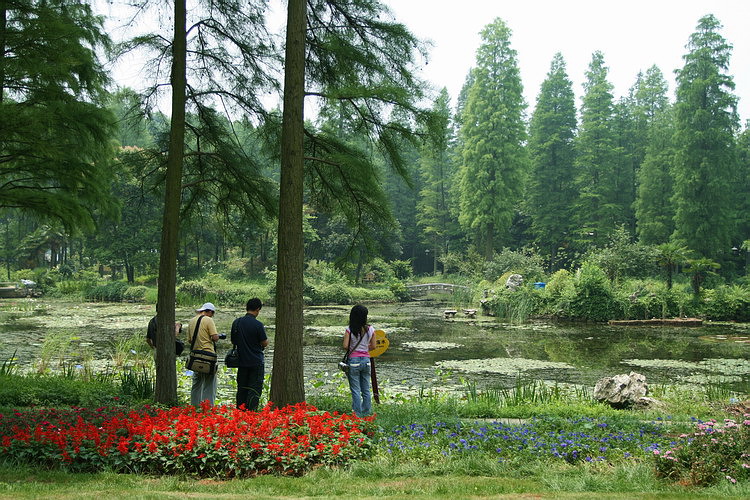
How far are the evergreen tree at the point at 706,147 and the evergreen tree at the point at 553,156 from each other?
12108 millimetres

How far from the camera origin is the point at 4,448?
4844 millimetres

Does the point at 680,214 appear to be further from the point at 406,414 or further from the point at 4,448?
the point at 4,448

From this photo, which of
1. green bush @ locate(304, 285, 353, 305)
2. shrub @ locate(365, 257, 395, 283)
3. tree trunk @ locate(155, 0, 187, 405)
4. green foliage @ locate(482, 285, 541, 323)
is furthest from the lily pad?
shrub @ locate(365, 257, 395, 283)

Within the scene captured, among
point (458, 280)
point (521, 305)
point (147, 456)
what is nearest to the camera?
point (147, 456)

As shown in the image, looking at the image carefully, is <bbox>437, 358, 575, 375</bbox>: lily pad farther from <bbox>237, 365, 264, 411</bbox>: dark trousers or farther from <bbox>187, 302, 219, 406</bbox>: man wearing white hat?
<bbox>187, 302, 219, 406</bbox>: man wearing white hat

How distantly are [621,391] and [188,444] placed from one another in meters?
6.50

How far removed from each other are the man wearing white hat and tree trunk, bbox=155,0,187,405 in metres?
0.31

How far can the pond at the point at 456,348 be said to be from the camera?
36.7ft

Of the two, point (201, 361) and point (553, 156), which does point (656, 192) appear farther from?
point (201, 361)

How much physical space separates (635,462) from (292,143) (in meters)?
4.62

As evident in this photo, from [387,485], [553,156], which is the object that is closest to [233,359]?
[387,485]

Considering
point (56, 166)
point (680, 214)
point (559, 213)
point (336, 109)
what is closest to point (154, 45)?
point (56, 166)

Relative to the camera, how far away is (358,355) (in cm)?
656

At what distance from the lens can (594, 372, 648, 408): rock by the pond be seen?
8484 mm
